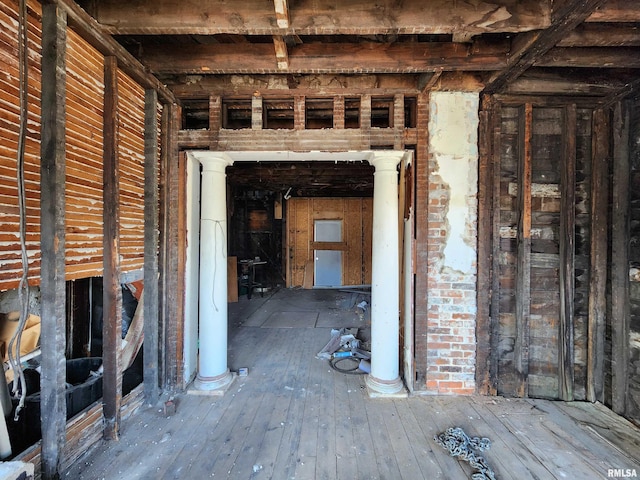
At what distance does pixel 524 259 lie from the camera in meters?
2.65

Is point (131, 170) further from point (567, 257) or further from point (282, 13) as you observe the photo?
point (567, 257)

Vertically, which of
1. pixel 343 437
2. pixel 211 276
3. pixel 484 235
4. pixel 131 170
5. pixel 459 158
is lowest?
pixel 343 437

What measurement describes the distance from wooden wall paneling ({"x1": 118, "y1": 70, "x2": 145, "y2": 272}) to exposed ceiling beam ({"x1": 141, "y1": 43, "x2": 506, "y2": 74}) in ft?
1.01

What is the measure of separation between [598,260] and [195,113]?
4.17m

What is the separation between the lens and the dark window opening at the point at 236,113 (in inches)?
110

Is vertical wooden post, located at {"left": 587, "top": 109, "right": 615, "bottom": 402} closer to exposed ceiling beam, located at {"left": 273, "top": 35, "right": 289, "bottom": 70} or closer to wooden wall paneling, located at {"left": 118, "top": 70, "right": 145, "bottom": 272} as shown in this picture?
exposed ceiling beam, located at {"left": 273, "top": 35, "right": 289, "bottom": 70}

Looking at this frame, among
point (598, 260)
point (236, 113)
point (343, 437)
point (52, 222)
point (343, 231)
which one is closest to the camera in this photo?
point (52, 222)

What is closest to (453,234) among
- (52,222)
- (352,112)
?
(352,112)

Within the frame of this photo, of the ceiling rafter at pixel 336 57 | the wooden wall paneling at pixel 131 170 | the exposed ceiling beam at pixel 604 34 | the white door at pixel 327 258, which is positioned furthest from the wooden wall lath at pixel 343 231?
the exposed ceiling beam at pixel 604 34

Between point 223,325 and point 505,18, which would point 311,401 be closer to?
point 223,325

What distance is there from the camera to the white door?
28.0 ft

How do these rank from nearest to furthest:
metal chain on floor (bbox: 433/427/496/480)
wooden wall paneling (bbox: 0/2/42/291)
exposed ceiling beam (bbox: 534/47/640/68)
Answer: wooden wall paneling (bbox: 0/2/42/291)
metal chain on floor (bbox: 433/427/496/480)
exposed ceiling beam (bbox: 534/47/640/68)

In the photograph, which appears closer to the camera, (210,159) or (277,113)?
(210,159)

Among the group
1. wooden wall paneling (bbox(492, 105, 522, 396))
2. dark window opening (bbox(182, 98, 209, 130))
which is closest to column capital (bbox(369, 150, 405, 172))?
wooden wall paneling (bbox(492, 105, 522, 396))
